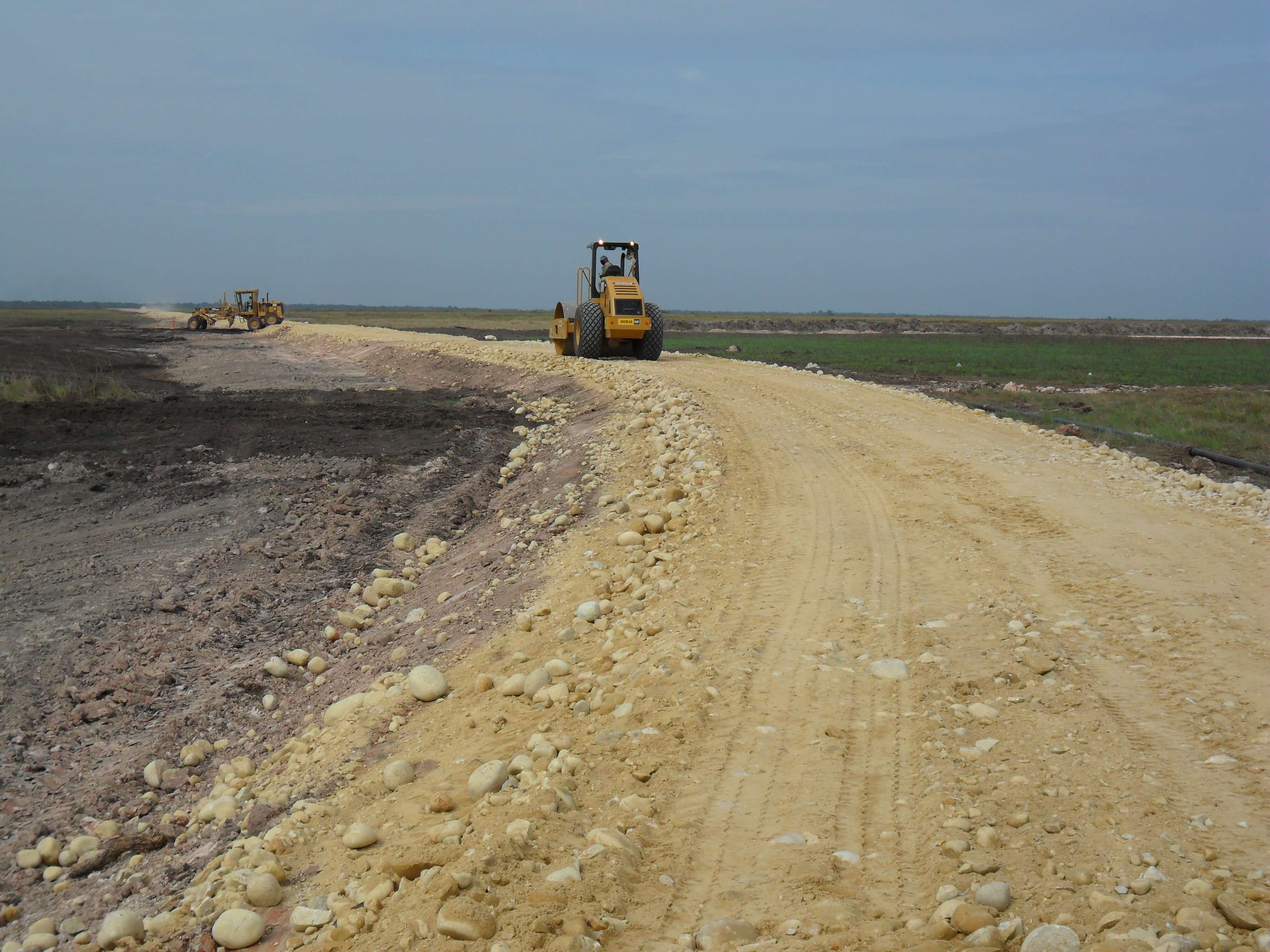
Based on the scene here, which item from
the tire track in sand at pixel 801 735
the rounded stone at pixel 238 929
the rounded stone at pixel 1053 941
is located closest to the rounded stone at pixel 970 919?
the rounded stone at pixel 1053 941

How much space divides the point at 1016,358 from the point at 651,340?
21.5m

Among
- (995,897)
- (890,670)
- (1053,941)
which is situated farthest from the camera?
(890,670)

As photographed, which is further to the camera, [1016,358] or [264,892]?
[1016,358]

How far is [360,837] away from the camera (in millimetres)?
3953

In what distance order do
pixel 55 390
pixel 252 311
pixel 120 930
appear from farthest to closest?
A: pixel 252 311
pixel 55 390
pixel 120 930

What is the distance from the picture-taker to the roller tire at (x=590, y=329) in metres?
21.0

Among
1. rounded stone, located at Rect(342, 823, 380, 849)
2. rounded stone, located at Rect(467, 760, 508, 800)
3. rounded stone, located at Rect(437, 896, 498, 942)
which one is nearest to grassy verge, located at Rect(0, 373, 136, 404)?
rounded stone, located at Rect(342, 823, 380, 849)

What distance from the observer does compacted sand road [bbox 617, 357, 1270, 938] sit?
3.32m

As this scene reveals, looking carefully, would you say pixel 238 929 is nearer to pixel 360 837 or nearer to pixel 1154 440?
pixel 360 837

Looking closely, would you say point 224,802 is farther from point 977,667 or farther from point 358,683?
point 977,667

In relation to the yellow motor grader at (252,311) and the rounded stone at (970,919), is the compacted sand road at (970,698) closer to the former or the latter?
the rounded stone at (970,919)

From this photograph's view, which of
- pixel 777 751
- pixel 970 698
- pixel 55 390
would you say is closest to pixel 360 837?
pixel 777 751

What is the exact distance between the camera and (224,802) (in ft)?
16.7

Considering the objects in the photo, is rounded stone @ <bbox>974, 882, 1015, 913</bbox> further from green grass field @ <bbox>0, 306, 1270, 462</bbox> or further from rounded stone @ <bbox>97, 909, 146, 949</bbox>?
green grass field @ <bbox>0, 306, 1270, 462</bbox>
